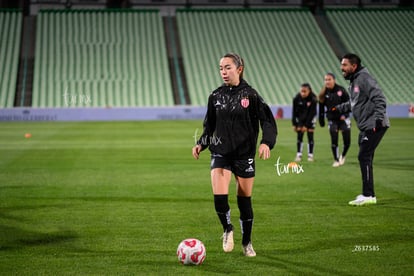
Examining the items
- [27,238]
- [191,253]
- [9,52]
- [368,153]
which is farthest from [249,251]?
[9,52]

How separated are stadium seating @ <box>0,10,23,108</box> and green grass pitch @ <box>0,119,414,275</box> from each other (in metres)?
23.3

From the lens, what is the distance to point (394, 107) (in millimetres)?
42156

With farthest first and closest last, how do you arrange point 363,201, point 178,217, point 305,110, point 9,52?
point 9,52 → point 305,110 → point 363,201 → point 178,217

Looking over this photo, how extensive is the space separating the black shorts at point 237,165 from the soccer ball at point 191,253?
96 cm

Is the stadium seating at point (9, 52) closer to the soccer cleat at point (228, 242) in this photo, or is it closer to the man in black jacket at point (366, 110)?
the man in black jacket at point (366, 110)

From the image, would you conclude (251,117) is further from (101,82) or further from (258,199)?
(101,82)

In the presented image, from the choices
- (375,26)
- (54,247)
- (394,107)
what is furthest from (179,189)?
(375,26)

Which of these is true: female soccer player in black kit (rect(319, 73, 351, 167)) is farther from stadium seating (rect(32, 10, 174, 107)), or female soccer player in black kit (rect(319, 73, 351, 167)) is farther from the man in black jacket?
stadium seating (rect(32, 10, 174, 107))

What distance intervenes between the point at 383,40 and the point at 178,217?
44.6m

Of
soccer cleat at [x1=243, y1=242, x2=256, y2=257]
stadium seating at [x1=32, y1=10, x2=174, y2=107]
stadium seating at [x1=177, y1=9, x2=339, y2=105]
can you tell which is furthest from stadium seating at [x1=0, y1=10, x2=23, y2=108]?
soccer cleat at [x1=243, y1=242, x2=256, y2=257]

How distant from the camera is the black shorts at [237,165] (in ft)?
27.7

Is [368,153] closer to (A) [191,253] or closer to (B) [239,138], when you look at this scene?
(B) [239,138]

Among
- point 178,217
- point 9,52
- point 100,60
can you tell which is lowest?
point 178,217

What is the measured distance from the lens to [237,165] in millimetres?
8484
